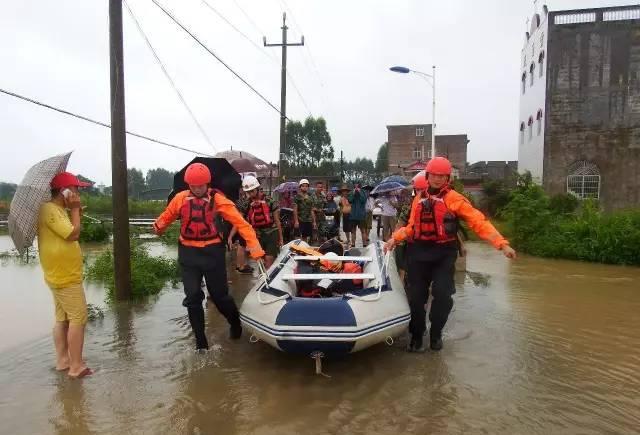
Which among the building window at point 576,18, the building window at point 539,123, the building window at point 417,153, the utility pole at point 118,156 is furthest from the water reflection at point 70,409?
the building window at point 417,153

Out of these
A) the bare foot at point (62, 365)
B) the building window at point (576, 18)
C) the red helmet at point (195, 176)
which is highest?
the building window at point (576, 18)

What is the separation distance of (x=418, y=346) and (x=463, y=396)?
0.98 m

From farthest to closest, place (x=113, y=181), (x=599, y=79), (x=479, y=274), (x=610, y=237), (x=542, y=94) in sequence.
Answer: (x=542, y=94), (x=599, y=79), (x=610, y=237), (x=479, y=274), (x=113, y=181)

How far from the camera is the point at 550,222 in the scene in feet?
38.5

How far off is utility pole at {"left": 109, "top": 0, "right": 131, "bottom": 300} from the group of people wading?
83.9 inches

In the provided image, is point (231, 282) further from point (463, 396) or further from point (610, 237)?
point (610, 237)

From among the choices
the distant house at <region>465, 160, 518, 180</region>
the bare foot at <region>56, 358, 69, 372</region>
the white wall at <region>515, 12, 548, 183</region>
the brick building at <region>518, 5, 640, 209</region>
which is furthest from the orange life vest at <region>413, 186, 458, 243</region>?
the distant house at <region>465, 160, 518, 180</region>

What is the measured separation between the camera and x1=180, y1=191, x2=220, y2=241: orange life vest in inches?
174

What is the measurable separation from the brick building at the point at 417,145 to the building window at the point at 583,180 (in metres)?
32.6

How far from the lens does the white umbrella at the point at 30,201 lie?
371 cm

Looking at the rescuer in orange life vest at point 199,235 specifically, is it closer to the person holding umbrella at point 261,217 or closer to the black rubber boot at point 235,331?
the black rubber boot at point 235,331

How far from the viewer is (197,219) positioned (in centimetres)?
441

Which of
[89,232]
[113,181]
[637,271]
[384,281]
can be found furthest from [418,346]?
[89,232]

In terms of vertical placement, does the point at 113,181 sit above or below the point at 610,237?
above
